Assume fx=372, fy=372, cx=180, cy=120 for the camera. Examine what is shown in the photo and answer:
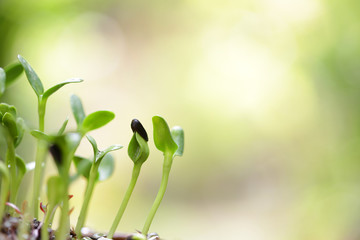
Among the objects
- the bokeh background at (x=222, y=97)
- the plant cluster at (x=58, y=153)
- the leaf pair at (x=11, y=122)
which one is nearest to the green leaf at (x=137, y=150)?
the plant cluster at (x=58, y=153)

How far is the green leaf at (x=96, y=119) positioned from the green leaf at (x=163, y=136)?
45 millimetres

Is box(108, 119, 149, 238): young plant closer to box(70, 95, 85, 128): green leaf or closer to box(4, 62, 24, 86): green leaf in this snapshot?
box(70, 95, 85, 128): green leaf

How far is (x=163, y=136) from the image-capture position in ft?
1.26

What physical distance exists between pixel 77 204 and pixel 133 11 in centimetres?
215

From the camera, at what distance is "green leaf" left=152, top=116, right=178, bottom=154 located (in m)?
0.36

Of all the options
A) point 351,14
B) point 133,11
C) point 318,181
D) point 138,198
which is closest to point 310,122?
point 318,181

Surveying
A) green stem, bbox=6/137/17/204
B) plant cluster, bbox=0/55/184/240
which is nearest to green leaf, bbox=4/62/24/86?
plant cluster, bbox=0/55/184/240

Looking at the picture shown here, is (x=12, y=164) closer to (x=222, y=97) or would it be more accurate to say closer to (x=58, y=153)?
(x=58, y=153)

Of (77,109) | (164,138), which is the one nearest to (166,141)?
(164,138)

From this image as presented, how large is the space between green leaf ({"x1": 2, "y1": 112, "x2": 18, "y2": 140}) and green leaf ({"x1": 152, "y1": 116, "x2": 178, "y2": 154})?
0.13 meters

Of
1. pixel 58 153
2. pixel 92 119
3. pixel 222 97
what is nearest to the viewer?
pixel 58 153

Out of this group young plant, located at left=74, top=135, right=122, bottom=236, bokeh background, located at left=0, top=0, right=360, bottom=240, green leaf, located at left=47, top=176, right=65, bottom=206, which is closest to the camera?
green leaf, located at left=47, top=176, right=65, bottom=206

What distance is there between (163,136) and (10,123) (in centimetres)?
15

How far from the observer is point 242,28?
370 cm
